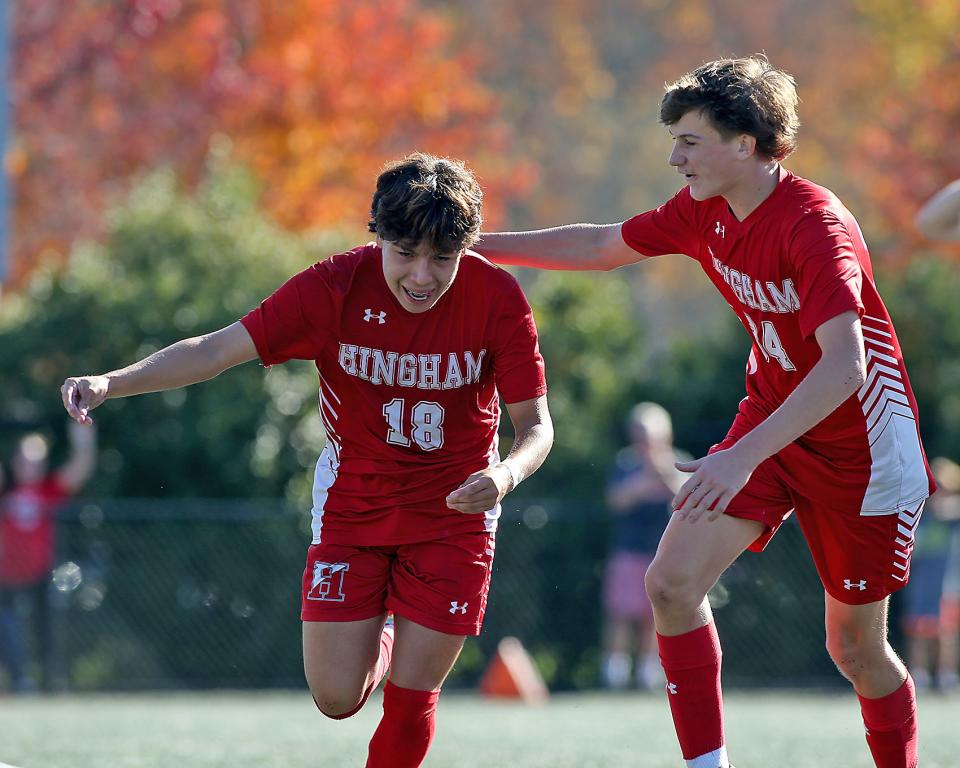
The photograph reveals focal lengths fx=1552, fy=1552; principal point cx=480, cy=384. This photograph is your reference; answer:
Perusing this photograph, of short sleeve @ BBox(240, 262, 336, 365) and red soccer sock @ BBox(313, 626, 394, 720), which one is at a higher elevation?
short sleeve @ BBox(240, 262, 336, 365)

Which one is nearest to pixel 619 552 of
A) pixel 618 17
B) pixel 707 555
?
pixel 707 555

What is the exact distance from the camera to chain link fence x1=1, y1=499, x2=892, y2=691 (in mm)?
11836

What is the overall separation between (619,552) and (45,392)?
4.81m

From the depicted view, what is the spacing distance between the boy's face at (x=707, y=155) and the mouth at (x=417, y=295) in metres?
0.79

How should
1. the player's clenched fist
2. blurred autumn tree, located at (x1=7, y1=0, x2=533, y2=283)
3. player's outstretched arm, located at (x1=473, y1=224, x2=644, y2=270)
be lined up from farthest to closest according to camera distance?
1. blurred autumn tree, located at (x1=7, y1=0, x2=533, y2=283)
2. player's outstretched arm, located at (x1=473, y1=224, x2=644, y2=270)
3. the player's clenched fist

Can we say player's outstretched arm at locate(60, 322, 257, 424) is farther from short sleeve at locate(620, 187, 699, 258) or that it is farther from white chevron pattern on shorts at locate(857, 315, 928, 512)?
white chevron pattern on shorts at locate(857, 315, 928, 512)

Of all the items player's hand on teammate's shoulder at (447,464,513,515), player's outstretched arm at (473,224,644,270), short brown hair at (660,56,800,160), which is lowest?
player's hand on teammate's shoulder at (447,464,513,515)

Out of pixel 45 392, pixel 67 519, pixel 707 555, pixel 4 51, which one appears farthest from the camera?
pixel 45 392

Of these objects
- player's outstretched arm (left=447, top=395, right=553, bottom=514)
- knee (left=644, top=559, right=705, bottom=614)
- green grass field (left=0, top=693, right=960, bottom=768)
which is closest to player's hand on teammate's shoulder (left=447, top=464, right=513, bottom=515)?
player's outstretched arm (left=447, top=395, right=553, bottom=514)

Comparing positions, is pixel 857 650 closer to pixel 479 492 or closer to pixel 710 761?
pixel 710 761

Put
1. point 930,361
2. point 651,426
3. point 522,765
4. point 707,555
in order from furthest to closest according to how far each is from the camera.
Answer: point 930,361, point 651,426, point 522,765, point 707,555

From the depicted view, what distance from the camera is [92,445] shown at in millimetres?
11547

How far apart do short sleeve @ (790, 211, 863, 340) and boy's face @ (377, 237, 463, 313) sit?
0.96 metres

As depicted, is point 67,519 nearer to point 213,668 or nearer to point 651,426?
point 213,668
